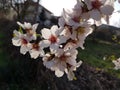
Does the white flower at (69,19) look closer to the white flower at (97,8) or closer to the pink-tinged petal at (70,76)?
the white flower at (97,8)

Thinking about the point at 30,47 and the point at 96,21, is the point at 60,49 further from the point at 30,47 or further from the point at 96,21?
the point at 30,47

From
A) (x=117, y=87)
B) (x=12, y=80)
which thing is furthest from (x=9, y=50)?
(x=117, y=87)

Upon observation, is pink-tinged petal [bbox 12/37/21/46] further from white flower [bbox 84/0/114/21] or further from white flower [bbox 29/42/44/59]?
white flower [bbox 84/0/114/21]

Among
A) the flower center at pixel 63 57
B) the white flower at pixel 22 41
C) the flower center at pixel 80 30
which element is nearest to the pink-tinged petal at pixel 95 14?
the flower center at pixel 80 30

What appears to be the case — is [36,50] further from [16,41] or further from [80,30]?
[80,30]

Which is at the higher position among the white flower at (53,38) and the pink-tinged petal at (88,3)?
the pink-tinged petal at (88,3)

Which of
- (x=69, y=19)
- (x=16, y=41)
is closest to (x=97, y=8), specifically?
(x=69, y=19)
